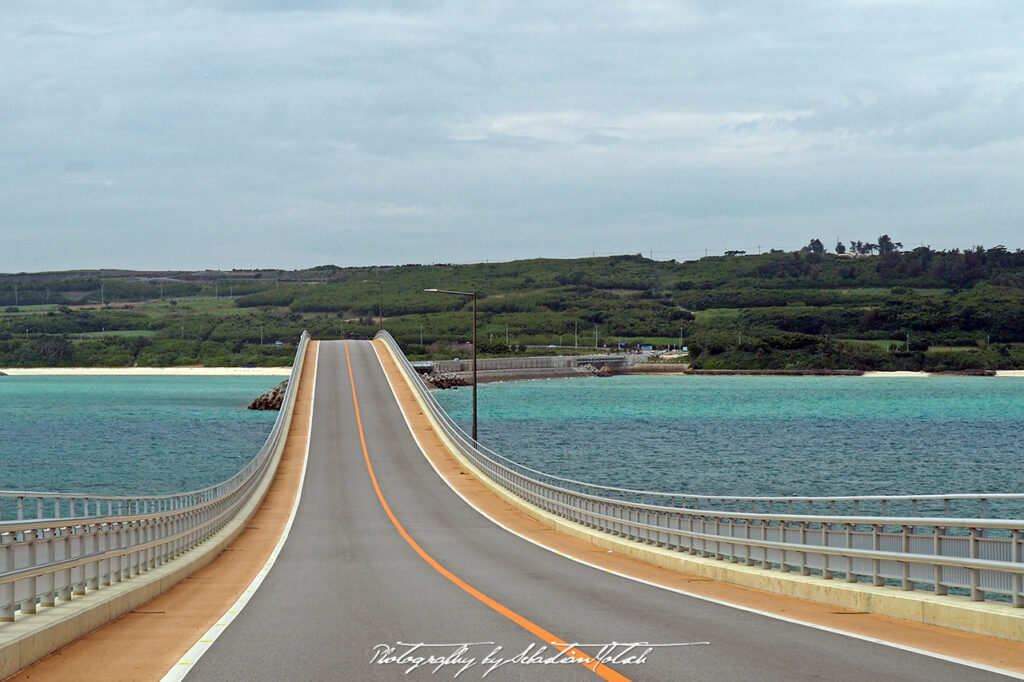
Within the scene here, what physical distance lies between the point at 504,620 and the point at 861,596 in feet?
14.8

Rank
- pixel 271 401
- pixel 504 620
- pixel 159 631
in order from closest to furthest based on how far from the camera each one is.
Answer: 1. pixel 159 631
2. pixel 504 620
3. pixel 271 401

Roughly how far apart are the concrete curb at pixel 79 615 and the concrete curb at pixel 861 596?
889 centimetres

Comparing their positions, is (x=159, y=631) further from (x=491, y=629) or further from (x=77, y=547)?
(x=491, y=629)

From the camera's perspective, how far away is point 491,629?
13.2 meters

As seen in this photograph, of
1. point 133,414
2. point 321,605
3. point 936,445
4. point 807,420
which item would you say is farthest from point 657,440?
point 321,605

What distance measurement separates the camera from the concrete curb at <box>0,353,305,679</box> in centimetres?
1066

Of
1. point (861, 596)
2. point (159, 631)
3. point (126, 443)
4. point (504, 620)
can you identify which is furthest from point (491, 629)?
point (126, 443)

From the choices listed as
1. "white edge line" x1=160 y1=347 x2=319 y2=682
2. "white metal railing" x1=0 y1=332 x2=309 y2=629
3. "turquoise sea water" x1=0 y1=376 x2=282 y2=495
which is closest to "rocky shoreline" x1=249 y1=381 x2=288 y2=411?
"turquoise sea water" x1=0 y1=376 x2=282 y2=495

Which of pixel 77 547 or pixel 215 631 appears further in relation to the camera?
pixel 77 547

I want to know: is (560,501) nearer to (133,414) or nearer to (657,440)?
(657,440)

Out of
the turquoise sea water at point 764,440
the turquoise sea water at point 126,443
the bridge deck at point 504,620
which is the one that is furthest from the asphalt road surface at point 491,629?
the turquoise sea water at point 126,443

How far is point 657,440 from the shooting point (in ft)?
321

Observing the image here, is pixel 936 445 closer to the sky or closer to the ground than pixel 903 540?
closer to the ground

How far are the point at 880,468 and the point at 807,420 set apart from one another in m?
49.7
